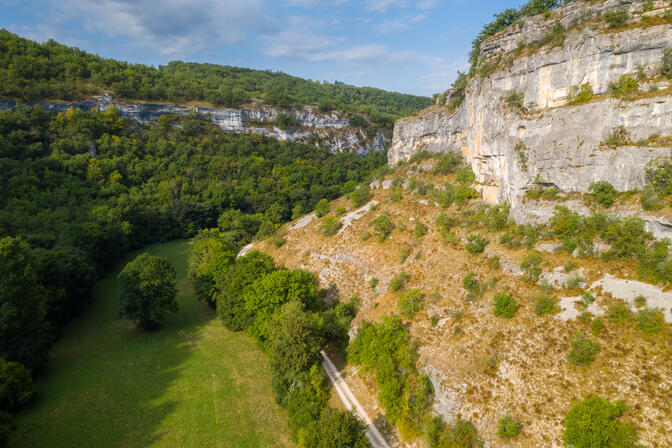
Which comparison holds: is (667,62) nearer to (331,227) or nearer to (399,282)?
(399,282)

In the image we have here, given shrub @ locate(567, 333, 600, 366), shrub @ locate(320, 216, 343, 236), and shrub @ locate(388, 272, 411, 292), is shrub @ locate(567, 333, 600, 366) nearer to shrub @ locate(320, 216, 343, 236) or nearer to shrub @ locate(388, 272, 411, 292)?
shrub @ locate(388, 272, 411, 292)

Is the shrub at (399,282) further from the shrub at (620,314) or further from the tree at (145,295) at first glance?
the tree at (145,295)

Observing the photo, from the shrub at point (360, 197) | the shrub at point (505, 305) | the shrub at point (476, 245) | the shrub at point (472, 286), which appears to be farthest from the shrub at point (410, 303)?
the shrub at point (360, 197)

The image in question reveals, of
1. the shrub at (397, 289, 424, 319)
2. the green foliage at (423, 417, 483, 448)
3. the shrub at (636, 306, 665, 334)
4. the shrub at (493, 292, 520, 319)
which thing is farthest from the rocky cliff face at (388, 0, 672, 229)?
the green foliage at (423, 417, 483, 448)

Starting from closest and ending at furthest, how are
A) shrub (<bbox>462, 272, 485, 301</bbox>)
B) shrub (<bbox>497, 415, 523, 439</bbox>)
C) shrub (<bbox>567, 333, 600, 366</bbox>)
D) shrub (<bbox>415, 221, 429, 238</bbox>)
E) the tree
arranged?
shrub (<bbox>497, 415, 523, 439</bbox>), shrub (<bbox>567, 333, 600, 366</bbox>), shrub (<bbox>462, 272, 485, 301</bbox>), the tree, shrub (<bbox>415, 221, 429, 238</bbox>)

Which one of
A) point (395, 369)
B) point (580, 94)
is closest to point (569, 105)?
point (580, 94)
